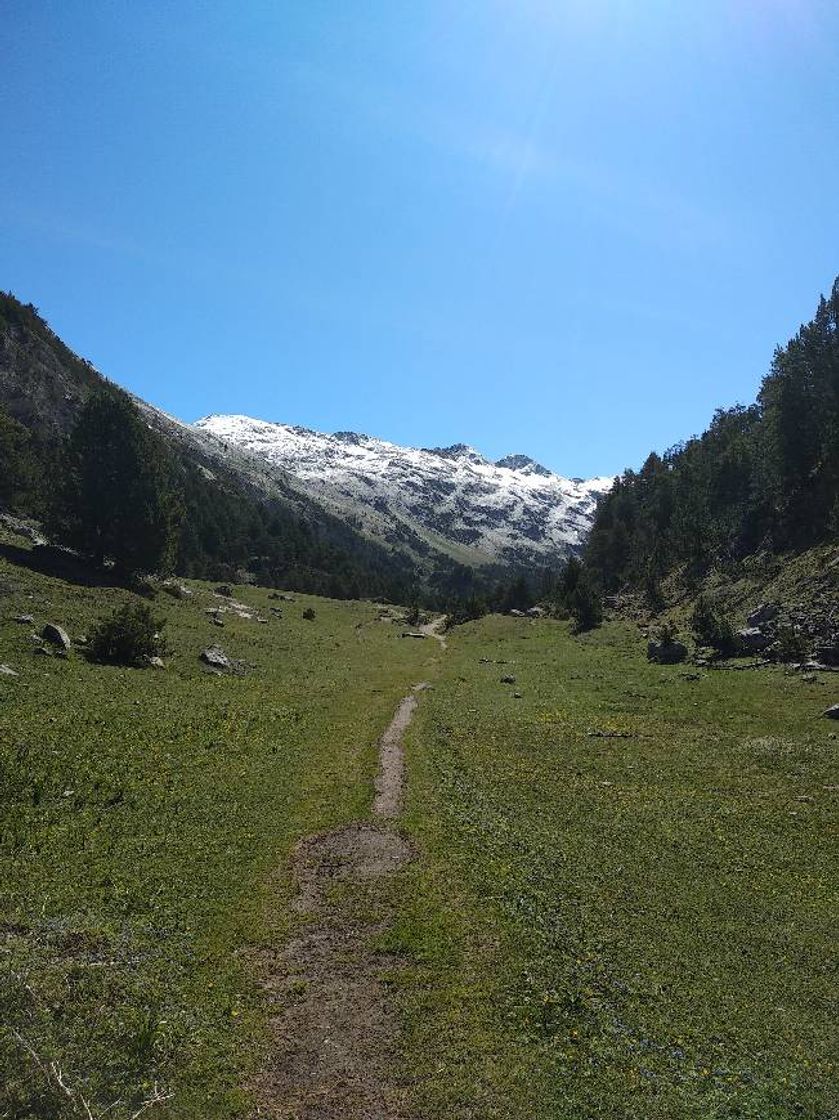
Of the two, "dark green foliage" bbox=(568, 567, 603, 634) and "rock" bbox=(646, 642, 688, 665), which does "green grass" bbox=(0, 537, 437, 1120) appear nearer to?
"rock" bbox=(646, 642, 688, 665)

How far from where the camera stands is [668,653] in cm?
5478

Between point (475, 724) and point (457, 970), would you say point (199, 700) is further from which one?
point (457, 970)

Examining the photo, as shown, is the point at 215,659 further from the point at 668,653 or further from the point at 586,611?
the point at 586,611

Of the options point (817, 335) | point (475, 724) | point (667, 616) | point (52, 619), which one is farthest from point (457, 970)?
point (817, 335)

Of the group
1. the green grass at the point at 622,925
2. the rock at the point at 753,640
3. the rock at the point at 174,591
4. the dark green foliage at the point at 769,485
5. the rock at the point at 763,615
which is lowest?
the green grass at the point at 622,925

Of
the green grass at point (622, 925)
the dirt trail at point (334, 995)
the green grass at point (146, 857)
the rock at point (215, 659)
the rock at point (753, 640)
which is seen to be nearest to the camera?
the dirt trail at point (334, 995)

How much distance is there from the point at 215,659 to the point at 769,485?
73.2 m

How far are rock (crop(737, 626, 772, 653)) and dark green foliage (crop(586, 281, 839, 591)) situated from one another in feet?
67.0

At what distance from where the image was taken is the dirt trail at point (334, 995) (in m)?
9.66

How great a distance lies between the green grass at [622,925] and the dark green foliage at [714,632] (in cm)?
1870

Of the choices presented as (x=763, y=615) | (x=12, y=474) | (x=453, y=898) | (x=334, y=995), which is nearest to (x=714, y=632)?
(x=763, y=615)

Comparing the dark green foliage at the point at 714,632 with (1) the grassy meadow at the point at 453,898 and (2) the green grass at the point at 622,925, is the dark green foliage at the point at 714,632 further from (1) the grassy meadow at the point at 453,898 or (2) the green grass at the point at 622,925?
(2) the green grass at the point at 622,925

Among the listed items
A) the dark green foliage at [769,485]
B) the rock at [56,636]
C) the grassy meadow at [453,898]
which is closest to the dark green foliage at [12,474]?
the rock at [56,636]

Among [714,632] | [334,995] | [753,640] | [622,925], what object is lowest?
[334,995]
